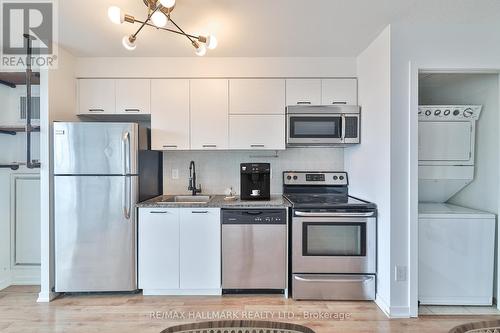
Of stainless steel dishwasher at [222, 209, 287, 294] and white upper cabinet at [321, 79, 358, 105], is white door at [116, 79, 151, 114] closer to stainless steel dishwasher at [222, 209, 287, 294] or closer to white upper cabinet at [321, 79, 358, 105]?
stainless steel dishwasher at [222, 209, 287, 294]

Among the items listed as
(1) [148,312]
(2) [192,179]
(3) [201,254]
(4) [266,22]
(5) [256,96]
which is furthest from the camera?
(2) [192,179]

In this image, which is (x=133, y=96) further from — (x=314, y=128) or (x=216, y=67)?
(x=314, y=128)

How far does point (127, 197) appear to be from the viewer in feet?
8.48

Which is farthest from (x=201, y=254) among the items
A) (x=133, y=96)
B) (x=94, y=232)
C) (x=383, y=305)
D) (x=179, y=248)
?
(x=133, y=96)

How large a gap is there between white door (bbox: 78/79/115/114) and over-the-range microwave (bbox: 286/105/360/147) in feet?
6.26

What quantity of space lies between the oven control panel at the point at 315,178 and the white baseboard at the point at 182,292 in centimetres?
142

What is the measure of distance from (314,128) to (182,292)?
2.13 metres

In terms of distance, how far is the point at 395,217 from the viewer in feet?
7.51

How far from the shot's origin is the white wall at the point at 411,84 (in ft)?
7.46

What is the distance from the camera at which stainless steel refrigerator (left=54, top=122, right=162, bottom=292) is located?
8.35ft

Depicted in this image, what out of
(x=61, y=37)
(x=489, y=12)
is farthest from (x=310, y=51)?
(x=61, y=37)

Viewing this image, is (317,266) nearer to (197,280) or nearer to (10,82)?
(197,280)

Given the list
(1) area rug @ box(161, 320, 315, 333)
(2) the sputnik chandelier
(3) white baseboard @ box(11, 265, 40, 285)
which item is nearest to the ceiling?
(2) the sputnik chandelier

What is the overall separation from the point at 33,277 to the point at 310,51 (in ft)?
12.4
